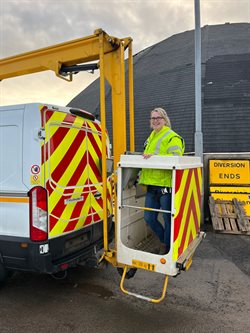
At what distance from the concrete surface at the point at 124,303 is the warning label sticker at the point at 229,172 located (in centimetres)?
373

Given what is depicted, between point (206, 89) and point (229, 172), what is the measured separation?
5731 mm

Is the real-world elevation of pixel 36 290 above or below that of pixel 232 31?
below

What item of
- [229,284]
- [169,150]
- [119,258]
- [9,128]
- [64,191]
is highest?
[9,128]

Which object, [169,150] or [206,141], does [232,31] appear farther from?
[169,150]

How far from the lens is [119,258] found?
3535 mm

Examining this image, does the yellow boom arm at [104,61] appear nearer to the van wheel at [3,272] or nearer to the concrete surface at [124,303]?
the concrete surface at [124,303]

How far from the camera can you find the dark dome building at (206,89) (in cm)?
1170

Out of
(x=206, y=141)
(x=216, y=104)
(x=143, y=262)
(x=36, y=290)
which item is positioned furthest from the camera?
(x=216, y=104)

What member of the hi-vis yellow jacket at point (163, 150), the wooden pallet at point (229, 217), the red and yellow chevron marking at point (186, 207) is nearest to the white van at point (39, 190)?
the hi-vis yellow jacket at point (163, 150)

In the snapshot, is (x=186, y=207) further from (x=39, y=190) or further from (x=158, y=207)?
(x=39, y=190)

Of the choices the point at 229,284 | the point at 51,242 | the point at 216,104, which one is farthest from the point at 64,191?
the point at 216,104

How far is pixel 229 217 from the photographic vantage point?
791 centimetres

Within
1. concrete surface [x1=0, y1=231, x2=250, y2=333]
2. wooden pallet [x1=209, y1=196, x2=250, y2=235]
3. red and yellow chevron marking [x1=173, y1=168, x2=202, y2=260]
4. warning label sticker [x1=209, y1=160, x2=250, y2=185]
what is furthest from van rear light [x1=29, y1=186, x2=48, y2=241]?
warning label sticker [x1=209, y1=160, x2=250, y2=185]

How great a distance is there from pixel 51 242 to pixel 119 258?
2.60 feet
